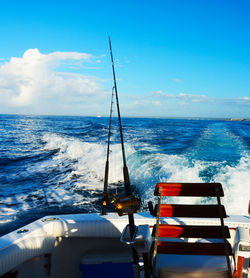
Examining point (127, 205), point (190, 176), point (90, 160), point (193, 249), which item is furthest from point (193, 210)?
point (90, 160)

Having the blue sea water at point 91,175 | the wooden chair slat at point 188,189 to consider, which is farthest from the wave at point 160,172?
the wooden chair slat at point 188,189

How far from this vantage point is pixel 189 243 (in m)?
1.77

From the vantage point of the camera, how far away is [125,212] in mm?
2025

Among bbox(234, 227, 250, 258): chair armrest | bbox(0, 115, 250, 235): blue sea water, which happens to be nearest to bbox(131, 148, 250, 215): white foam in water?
bbox(0, 115, 250, 235): blue sea water

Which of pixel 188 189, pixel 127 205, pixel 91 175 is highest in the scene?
pixel 188 189

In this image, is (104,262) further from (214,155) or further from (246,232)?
(214,155)

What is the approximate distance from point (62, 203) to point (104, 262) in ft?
11.8

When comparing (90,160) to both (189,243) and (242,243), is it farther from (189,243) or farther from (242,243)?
(189,243)

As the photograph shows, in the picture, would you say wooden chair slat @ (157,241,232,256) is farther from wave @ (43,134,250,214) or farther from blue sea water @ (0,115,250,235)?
wave @ (43,134,250,214)

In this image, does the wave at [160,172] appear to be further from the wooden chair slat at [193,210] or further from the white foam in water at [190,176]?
the wooden chair slat at [193,210]

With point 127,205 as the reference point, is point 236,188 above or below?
below

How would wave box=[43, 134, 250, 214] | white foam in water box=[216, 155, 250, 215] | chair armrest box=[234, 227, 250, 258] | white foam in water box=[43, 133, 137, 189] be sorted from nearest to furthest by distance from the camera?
chair armrest box=[234, 227, 250, 258], white foam in water box=[216, 155, 250, 215], wave box=[43, 134, 250, 214], white foam in water box=[43, 133, 137, 189]

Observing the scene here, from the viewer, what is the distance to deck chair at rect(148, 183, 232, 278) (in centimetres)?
159

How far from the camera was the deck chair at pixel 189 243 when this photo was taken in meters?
1.59
